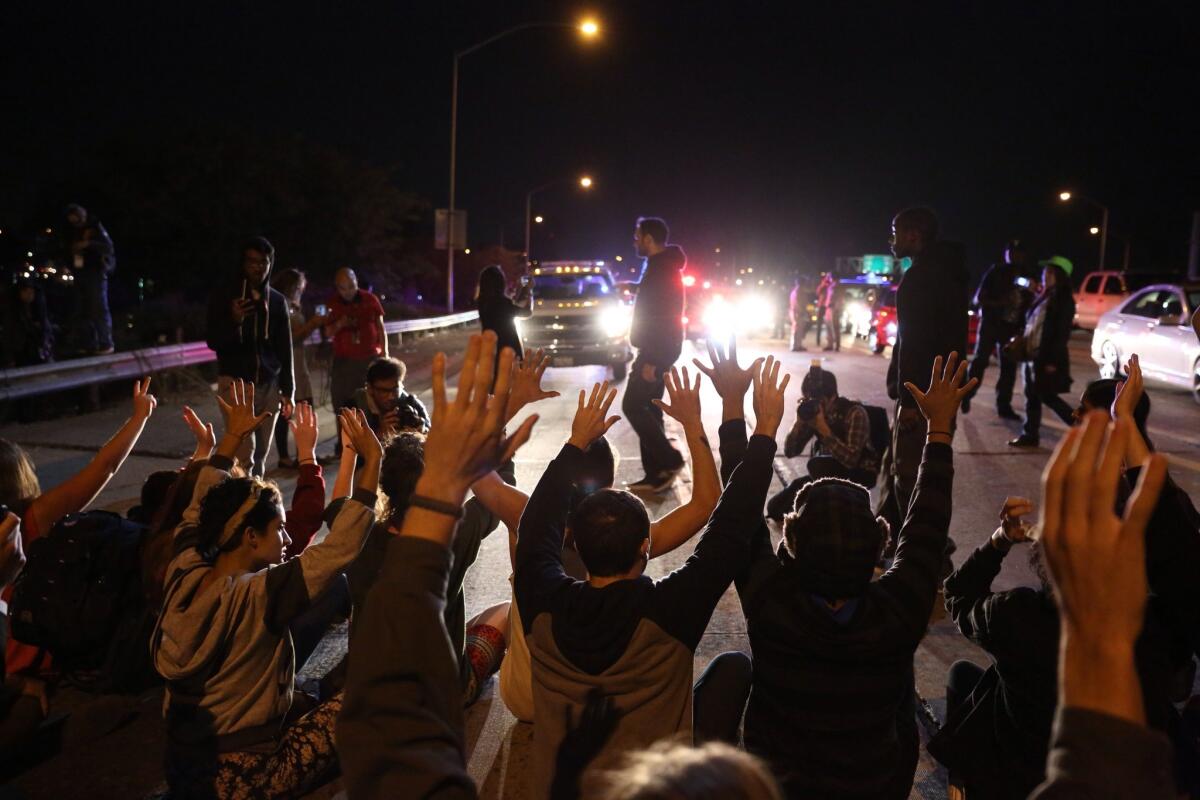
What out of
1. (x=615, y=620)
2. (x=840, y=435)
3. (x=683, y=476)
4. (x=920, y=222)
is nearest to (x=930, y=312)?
(x=920, y=222)

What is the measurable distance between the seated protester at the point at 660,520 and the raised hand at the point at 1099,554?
207 cm

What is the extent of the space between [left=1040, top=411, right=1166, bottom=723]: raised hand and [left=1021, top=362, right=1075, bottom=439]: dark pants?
8.92 meters

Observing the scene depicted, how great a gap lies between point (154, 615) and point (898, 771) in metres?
2.70

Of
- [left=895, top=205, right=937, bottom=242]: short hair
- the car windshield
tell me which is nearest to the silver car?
the car windshield

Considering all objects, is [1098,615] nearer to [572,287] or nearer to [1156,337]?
[1156,337]

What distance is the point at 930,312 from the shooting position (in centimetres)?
555

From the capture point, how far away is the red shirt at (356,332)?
341 inches

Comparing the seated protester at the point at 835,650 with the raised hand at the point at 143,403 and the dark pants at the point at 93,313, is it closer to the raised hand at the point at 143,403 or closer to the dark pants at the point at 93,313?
the raised hand at the point at 143,403

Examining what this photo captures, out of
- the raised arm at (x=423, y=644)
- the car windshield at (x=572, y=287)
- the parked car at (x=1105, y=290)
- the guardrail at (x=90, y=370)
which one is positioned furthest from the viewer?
the parked car at (x=1105, y=290)

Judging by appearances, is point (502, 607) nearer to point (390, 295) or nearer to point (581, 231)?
point (390, 295)

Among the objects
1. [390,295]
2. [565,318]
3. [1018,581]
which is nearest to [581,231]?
[390,295]

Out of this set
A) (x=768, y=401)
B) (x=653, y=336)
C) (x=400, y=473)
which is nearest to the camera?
(x=768, y=401)

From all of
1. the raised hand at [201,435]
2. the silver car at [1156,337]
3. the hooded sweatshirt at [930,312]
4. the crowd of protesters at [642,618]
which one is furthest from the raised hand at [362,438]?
the silver car at [1156,337]

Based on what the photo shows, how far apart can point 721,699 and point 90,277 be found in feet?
39.8
